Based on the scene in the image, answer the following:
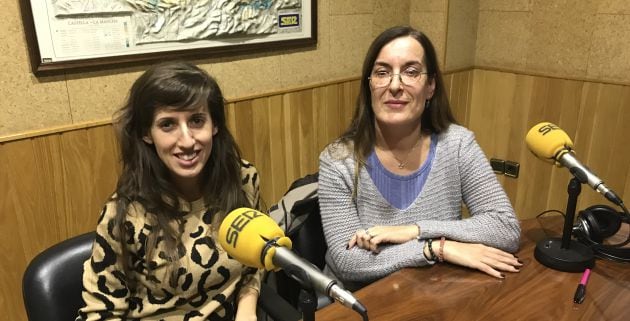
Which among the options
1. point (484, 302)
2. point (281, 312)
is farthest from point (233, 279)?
point (484, 302)

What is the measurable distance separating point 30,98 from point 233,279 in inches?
39.3

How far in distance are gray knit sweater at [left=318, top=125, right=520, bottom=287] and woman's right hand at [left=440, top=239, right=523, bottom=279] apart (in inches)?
1.8

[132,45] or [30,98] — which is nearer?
[30,98]

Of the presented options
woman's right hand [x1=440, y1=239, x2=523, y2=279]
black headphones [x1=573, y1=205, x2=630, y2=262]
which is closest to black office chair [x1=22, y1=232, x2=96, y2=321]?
woman's right hand [x1=440, y1=239, x2=523, y2=279]

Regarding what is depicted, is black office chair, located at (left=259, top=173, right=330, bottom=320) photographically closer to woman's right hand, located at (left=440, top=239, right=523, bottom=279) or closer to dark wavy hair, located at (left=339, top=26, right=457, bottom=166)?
dark wavy hair, located at (left=339, top=26, right=457, bottom=166)

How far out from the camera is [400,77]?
5.28ft

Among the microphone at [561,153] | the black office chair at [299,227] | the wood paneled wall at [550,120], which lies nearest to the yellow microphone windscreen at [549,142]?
the microphone at [561,153]

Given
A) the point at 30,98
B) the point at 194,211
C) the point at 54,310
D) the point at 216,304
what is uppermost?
the point at 30,98

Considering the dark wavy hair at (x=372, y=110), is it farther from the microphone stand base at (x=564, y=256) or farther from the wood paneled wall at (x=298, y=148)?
the wood paneled wall at (x=298, y=148)

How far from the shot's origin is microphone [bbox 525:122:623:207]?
1.22m

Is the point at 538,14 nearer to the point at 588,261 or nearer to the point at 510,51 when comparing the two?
the point at 510,51

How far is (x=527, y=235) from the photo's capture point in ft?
5.07

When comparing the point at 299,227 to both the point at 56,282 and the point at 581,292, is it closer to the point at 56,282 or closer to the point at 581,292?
the point at 56,282

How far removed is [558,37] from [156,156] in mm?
2320
